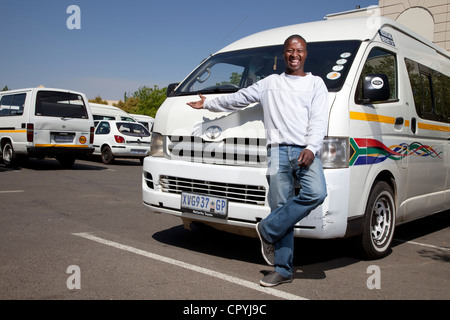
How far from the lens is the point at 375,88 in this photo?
425cm

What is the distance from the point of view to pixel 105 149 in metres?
17.4

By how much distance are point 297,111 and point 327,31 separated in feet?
5.12

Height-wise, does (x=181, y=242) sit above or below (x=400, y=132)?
below

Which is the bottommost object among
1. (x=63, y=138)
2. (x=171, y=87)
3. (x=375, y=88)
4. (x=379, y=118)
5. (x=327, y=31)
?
(x=63, y=138)

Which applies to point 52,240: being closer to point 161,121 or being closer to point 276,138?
point 161,121

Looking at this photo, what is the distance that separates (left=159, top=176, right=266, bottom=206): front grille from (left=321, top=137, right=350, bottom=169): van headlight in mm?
571

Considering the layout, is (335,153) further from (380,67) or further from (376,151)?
(380,67)

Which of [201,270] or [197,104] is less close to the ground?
[197,104]

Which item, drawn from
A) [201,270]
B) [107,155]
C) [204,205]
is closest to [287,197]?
[204,205]

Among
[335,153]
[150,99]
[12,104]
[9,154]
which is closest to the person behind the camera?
[335,153]

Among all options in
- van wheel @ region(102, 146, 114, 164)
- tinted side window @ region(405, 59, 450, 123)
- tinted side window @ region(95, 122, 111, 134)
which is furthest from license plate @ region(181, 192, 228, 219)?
tinted side window @ region(95, 122, 111, 134)
